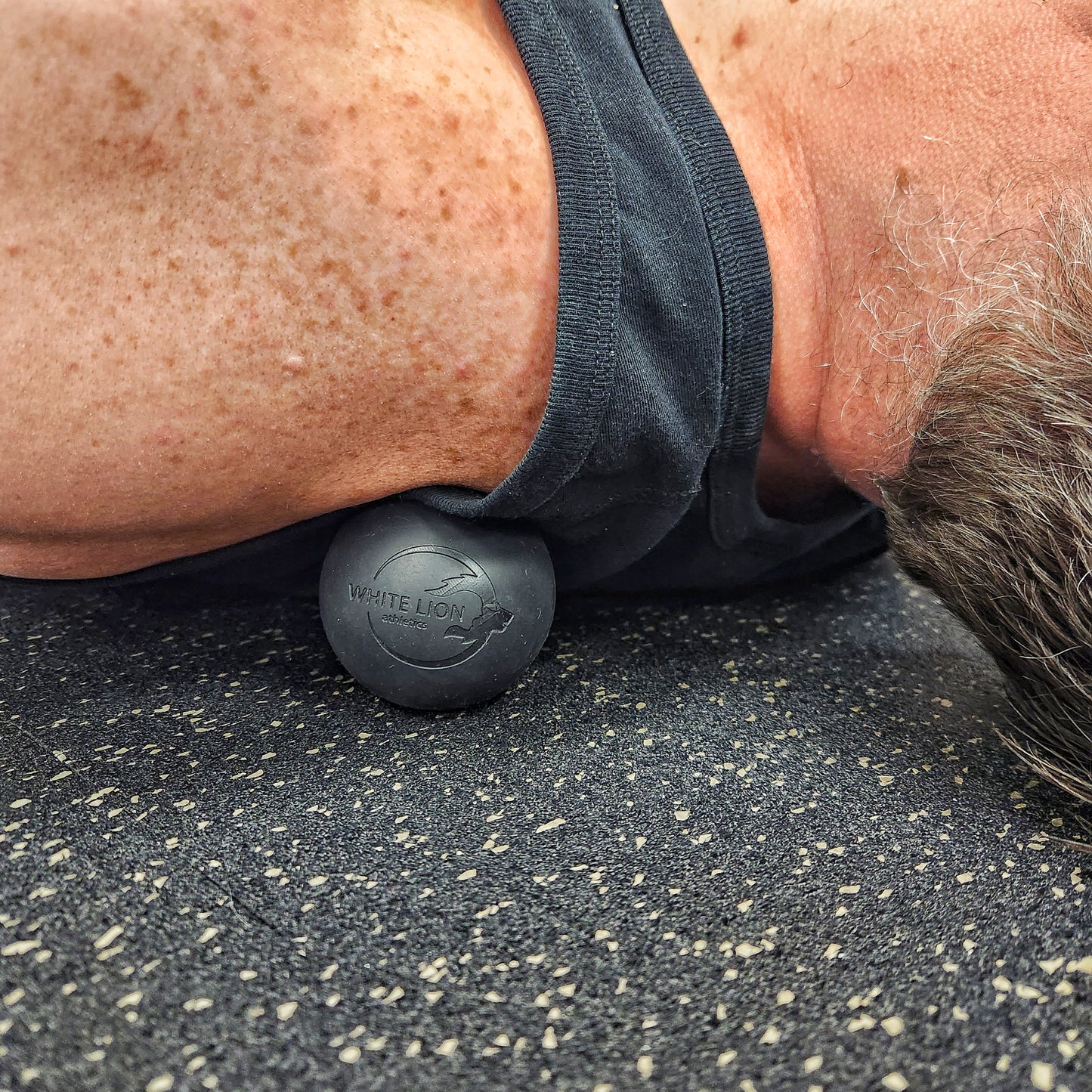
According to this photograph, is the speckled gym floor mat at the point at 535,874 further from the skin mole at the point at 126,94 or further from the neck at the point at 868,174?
the skin mole at the point at 126,94

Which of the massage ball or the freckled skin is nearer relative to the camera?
the freckled skin

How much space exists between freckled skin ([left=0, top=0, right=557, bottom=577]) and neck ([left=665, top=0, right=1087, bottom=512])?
19 cm

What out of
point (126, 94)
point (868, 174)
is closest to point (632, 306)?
point (868, 174)

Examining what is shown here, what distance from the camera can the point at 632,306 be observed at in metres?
0.63

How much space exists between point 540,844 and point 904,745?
28 centimetres

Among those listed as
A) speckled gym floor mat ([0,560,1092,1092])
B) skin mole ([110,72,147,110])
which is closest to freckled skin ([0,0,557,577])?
skin mole ([110,72,147,110])

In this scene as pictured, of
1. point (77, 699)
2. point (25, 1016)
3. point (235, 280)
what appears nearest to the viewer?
point (25, 1016)

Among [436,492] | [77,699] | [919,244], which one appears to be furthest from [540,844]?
[919,244]

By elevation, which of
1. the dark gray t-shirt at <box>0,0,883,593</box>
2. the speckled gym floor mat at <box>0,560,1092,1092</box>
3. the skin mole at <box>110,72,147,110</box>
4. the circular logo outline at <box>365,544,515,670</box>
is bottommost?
the speckled gym floor mat at <box>0,560,1092,1092</box>

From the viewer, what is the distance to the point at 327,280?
0.58m

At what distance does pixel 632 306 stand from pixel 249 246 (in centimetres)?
24

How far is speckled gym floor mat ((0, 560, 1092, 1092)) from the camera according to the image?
0.46 m

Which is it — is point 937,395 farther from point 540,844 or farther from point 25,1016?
point 25,1016

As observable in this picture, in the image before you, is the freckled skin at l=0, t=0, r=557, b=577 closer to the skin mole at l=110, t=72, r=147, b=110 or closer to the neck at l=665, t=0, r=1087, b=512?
the skin mole at l=110, t=72, r=147, b=110
